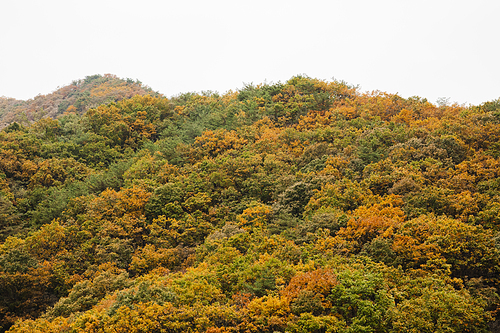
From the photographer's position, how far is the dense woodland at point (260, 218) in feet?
50.4

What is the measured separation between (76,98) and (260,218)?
63.0m

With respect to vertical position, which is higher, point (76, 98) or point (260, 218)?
point (76, 98)

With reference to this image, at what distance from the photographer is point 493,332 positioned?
48.8 ft

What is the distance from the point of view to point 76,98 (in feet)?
247

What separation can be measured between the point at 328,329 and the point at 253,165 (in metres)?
19.1

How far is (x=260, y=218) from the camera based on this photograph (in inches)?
988

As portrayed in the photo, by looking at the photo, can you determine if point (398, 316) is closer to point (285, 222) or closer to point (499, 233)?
point (499, 233)

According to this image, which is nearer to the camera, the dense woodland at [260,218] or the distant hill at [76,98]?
the dense woodland at [260,218]

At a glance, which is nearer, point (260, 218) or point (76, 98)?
point (260, 218)

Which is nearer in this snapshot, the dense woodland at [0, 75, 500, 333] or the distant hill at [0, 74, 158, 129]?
the dense woodland at [0, 75, 500, 333]

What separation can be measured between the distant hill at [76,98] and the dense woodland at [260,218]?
82.6ft

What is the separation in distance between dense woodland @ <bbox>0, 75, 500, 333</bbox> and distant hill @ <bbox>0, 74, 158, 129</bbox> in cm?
2519

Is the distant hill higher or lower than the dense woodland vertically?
higher

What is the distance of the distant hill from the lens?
66.5 metres
